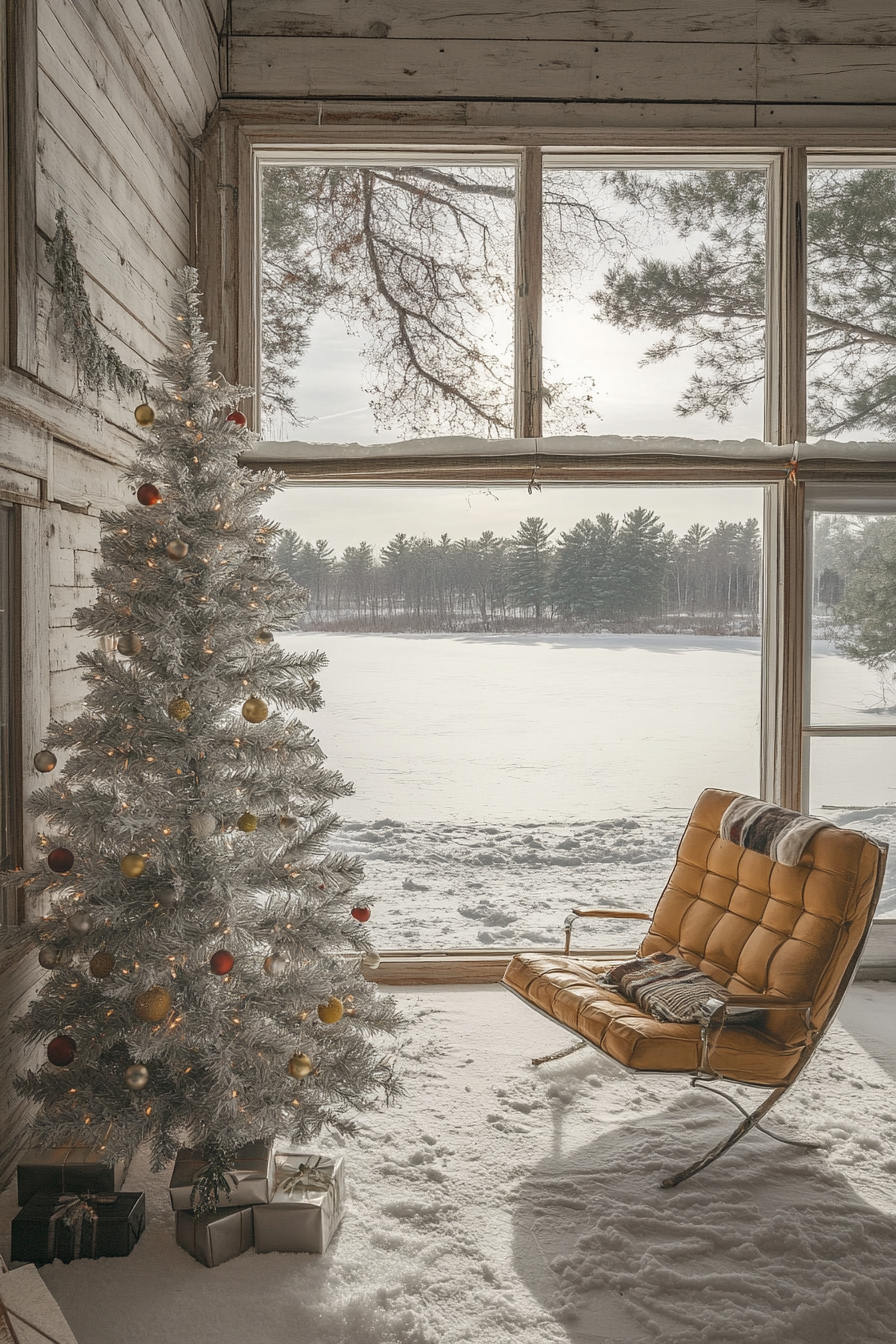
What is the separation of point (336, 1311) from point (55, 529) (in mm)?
2014

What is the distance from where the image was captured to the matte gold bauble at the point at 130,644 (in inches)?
86.9

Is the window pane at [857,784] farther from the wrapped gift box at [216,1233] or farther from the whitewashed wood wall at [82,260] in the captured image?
the whitewashed wood wall at [82,260]

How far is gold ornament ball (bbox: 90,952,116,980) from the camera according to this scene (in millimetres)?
2102

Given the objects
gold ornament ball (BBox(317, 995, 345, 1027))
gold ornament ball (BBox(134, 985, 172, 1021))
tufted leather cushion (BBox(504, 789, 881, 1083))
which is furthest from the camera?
tufted leather cushion (BBox(504, 789, 881, 1083))

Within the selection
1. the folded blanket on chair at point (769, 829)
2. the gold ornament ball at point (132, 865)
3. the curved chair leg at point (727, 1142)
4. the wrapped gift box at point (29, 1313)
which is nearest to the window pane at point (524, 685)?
the folded blanket on chair at point (769, 829)

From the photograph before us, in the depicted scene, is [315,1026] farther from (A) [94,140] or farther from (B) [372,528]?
(A) [94,140]

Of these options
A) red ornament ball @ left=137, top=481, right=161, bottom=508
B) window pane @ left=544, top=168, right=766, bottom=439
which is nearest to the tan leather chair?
red ornament ball @ left=137, top=481, right=161, bottom=508

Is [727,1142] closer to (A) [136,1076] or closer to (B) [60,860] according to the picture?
(A) [136,1076]

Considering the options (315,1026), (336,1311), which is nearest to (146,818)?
(315,1026)

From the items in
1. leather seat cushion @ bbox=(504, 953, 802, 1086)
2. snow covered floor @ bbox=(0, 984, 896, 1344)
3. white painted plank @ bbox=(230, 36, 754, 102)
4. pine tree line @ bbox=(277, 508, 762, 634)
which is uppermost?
white painted plank @ bbox=(230, 36, 754, 102)

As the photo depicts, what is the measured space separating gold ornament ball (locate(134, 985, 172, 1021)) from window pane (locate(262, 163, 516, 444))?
2.40 metres

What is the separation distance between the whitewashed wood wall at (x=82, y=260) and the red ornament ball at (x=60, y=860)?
0.94 feet

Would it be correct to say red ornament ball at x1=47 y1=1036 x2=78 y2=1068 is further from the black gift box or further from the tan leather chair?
the tan leather chair

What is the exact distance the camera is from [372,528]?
12.5 feet
